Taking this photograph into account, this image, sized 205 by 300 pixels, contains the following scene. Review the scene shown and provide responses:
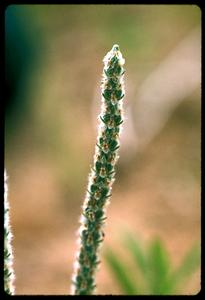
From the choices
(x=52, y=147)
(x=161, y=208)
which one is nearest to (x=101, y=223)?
(x=161, y=208)

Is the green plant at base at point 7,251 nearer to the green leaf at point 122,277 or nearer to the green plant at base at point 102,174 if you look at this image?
the green plant at base at point 102,174

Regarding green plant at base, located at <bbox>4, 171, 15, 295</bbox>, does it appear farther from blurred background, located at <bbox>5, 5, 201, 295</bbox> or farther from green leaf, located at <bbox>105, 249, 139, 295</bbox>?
blurred background, located at <bbox>5, 5, 201, 295</bbox>

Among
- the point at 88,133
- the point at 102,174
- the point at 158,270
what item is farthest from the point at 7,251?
the point at 88,133

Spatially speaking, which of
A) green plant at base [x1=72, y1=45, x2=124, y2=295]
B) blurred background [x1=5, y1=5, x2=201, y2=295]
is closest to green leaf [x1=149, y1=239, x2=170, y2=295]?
green plant at base [x1=72, y1=45, x2=124, y2=295]

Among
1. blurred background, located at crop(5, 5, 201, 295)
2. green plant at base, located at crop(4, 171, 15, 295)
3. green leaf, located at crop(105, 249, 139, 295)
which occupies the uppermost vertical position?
blurred background, located at crop(5, 5, 201, 295)

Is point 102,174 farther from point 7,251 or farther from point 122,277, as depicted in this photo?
point 122,277

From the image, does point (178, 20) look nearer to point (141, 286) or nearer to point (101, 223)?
point (141, 286)

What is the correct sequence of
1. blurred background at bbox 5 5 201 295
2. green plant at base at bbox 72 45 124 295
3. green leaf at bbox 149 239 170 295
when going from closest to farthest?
green plant at base at bbox 72 45 124 295
green leaf at bbox 149 239 170 295
blurred background at bbox 5 5 201 295
